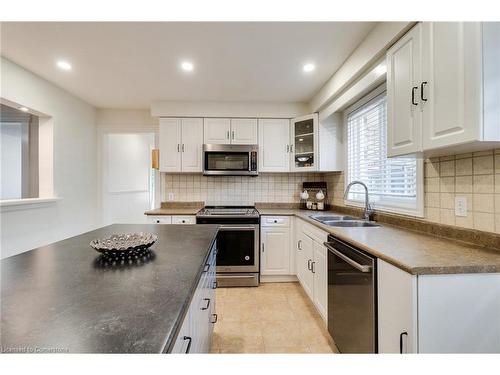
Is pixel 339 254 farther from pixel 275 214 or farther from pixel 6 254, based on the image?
pixel 6 254

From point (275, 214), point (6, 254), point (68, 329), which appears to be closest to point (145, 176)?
point (6, 254)

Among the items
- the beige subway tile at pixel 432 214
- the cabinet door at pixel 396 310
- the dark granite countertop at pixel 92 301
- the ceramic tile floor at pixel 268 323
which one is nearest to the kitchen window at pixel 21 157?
the dark granite countertop at pixel 92 301

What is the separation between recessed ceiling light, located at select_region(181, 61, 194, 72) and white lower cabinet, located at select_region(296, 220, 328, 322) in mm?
1957

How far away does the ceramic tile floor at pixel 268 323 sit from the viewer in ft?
5.90

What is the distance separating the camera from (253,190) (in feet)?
11.7

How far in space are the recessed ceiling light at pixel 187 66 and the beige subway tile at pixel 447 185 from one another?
226 centimetres

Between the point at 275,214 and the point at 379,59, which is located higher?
the point at 379,59

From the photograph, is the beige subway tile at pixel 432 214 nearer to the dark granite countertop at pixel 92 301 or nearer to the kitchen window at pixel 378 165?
the kitchen window at pixel 378 165

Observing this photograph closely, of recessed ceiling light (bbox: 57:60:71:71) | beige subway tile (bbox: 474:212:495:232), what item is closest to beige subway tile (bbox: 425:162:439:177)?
beige subway tile (bbox: 474:212:495:232)

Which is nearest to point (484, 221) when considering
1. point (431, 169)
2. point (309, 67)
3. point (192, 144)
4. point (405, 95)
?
point (431, 169)

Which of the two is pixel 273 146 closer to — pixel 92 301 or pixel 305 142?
pixel 305 142

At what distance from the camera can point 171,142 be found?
3.24 meters
